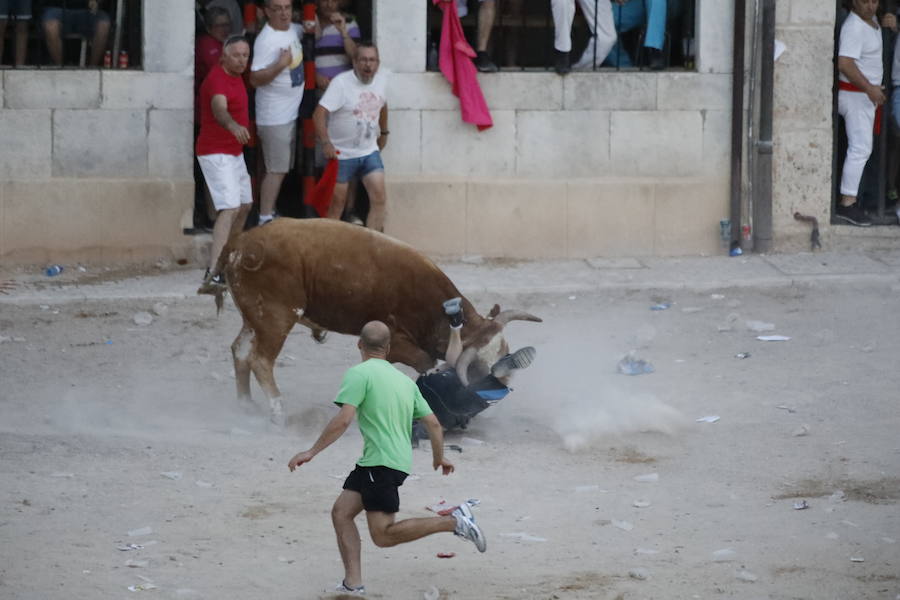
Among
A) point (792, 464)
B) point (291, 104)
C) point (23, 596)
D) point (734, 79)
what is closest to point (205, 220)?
point (291, 104)

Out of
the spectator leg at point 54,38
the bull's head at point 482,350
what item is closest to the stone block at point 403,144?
the spectator leg at point 54,38

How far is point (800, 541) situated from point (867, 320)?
199 inches

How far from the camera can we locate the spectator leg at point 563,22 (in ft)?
45.8

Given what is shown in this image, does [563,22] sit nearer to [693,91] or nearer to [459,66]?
[459,66]

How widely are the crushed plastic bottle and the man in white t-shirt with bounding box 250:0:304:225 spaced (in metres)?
3.81

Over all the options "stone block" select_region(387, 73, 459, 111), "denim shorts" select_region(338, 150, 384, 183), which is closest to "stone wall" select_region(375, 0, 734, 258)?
"stone block" select_region(387, 73, 459, 111)

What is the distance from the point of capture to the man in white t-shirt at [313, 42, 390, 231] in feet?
43.1

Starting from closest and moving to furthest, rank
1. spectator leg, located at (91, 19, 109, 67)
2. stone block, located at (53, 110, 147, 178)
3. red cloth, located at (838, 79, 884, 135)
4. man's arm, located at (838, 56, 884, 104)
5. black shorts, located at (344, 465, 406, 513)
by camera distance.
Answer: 1. black shorts, located at (344, 465, 406, 513)
2. stone block, located at (53, 110, 147, 178)
3. spectator leg, located at (91, 19, 109, 67)
4. man's arm, located at (838, 56, 884, 104)
5. red cloth, located at (838, 79, 884, 135)

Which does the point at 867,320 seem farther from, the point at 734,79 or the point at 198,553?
the point at 198,553

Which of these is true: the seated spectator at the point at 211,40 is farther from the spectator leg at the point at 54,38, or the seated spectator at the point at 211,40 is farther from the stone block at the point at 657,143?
the stone block at the point at 657,143

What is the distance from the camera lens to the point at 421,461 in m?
8.94

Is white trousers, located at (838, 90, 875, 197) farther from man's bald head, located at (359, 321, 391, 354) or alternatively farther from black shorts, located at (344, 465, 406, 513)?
black shorts, located at (344, 465, 406, 513)

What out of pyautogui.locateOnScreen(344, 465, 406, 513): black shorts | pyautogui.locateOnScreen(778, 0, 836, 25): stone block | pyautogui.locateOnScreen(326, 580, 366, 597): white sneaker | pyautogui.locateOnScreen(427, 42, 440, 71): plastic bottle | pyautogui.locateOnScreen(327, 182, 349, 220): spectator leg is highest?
pyautogui.locateOnScreen(778, 0, 836, 25): stone block

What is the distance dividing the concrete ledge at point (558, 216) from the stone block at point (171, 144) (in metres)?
1.77
